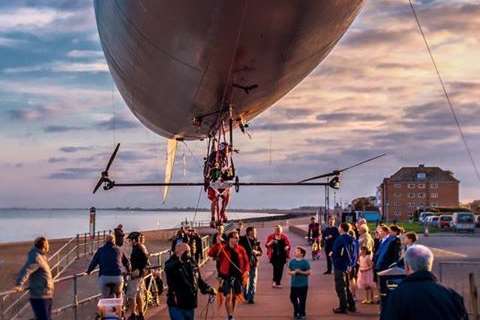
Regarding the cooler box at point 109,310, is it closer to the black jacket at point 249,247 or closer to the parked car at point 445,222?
the black jacket at point 249,247

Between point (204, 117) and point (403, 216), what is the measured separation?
119m

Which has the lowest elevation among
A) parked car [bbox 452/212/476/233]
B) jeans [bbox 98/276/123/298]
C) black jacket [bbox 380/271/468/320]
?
jeans [bbox 98/276/123/298]

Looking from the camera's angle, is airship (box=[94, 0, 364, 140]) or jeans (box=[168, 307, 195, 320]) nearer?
jeans (box=[168, 307, 195, 320])

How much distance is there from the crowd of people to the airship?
2.45m

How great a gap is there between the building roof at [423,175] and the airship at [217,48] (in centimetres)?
12202

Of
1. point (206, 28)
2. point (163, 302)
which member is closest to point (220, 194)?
point (163, 302)

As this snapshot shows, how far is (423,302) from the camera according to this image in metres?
5.47

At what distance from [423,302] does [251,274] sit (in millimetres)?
9730

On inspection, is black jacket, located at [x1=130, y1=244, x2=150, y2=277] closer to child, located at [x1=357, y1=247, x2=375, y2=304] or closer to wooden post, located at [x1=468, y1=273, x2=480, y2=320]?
child, located at [x1=357, y1=247, x2=375, y2=304]

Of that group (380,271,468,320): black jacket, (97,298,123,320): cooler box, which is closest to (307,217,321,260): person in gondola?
(97,298,123,320): cooler box

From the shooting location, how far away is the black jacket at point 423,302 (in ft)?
17.9

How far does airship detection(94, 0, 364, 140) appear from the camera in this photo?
32.6 ft

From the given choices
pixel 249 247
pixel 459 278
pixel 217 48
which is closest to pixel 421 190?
pixel 459 278

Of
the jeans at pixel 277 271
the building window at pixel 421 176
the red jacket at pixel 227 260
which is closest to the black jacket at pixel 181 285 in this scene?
the red jacket at pixel 227 260
